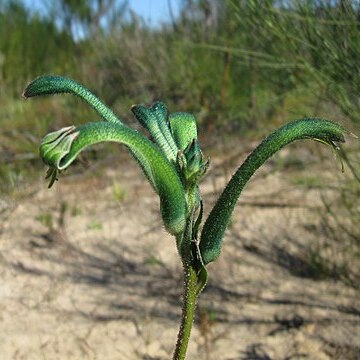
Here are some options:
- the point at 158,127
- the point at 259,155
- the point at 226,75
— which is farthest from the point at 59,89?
the point at 226,75

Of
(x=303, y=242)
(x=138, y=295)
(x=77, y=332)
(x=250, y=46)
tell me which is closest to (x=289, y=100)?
(x=250, y=46)

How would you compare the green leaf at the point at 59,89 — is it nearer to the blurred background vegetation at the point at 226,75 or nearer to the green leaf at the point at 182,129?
Result: the green leaf at the point at 182,129

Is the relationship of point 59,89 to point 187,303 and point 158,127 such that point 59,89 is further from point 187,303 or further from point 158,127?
point 187,303

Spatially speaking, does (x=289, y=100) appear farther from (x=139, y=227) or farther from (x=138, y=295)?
(x=138, y=295)

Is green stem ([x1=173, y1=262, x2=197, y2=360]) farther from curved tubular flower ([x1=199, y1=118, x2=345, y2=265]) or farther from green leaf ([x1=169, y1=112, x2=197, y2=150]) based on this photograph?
green leaf ([x1=169, y1=112, x2=197, y2=150])

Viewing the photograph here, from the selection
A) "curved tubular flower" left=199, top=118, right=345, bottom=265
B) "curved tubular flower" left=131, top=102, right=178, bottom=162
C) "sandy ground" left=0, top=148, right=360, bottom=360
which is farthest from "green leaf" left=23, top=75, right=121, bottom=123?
"sandy ground" left=0, top=148, right=360, bottom=360

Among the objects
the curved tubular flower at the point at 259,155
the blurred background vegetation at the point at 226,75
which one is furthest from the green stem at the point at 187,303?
the blurred background vegetation at the point at 226,75
